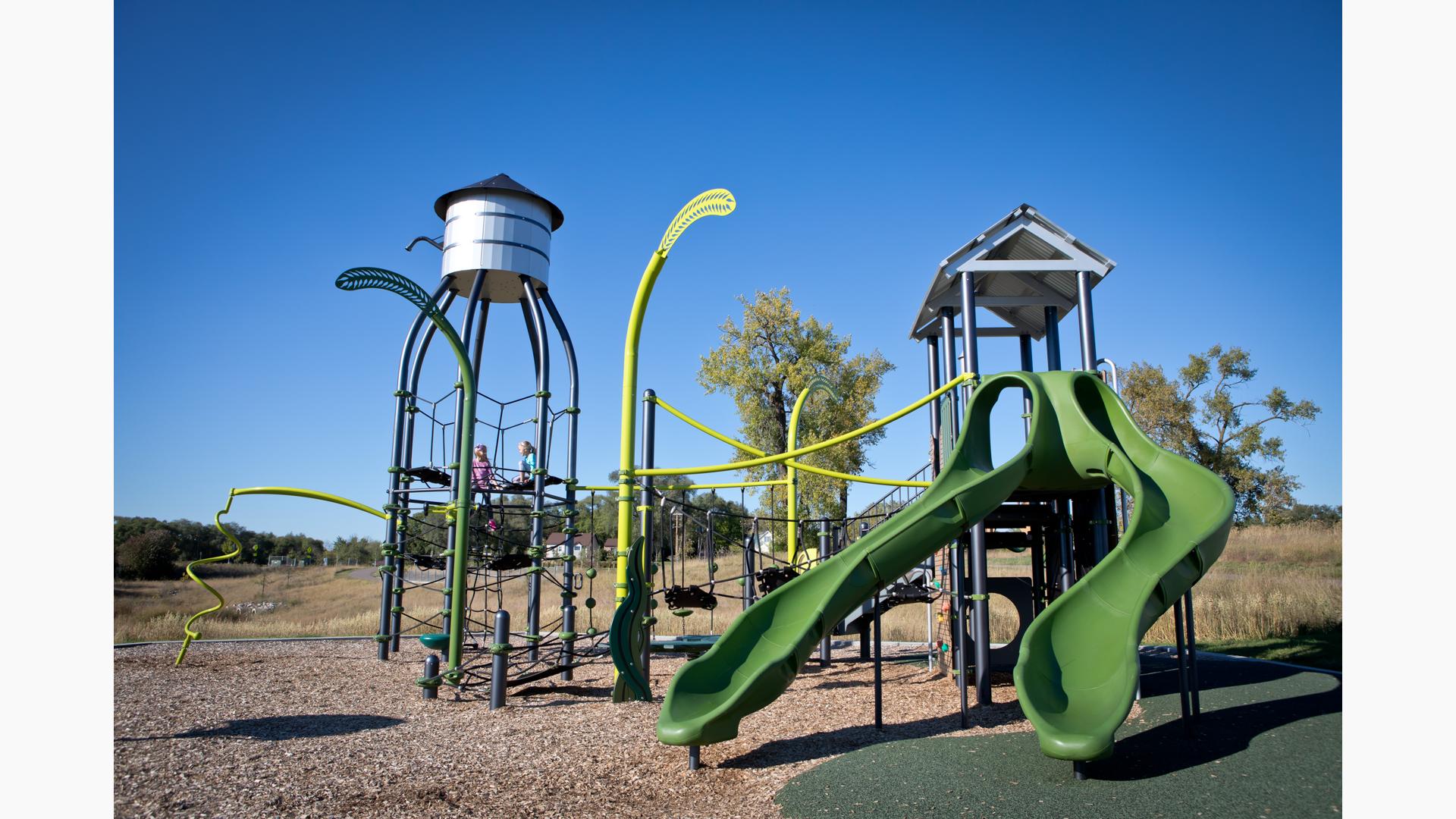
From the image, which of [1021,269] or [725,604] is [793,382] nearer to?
[725,604]

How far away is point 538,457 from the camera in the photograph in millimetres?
10688

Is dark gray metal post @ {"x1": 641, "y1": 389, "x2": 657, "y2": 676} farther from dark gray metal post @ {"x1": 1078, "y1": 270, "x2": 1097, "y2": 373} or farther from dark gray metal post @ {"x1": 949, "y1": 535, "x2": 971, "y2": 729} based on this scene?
dark gray metal post @ {"x1": 1078, "y1": 270, "x2": 1097, "y2": 373}

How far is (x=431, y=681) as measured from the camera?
9.06 meters

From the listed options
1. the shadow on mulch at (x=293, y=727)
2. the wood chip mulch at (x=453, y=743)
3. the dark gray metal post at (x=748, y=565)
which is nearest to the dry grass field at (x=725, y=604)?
the dark gray metal post at (x=748, y=565)

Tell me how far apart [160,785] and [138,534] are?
32879 millimetres

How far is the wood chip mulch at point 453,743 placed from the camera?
544 centimetres

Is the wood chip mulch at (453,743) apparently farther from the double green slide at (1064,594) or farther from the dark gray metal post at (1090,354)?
the dark gray metal post at (1090,354)

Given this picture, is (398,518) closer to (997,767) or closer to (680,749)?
(680,749)

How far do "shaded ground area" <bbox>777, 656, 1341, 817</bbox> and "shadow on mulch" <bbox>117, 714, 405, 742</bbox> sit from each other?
4.34m

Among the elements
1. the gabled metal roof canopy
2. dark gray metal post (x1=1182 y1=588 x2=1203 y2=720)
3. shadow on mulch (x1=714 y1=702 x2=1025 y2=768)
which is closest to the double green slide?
shadow on mulch (x1=714 y1=702 x2=1025 y2=768)

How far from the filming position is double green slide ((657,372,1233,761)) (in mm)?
5645

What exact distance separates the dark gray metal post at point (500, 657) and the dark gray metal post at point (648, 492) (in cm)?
149

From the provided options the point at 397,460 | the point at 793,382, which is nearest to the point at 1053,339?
the point at 397,460

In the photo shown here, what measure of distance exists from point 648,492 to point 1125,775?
5025 millimetres
